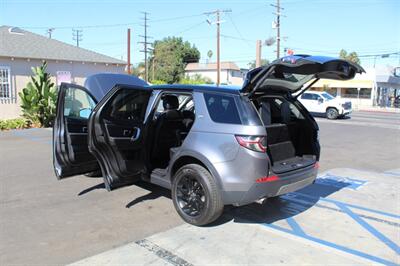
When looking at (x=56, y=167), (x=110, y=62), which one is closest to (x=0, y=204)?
(x=56, y=167)

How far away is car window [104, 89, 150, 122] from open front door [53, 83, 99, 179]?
77 centimetres

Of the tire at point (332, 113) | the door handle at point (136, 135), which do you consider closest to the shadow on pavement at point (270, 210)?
the door handle at point (136, 135)

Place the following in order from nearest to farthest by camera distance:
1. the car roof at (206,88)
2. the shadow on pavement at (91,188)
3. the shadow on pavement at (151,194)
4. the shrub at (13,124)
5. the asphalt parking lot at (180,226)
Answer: the asphalt parking lot at (180,226) < the car roof at (206,88) < the shadow on pavement at (151,194) < the shadow on pavement at (91,188) < the shrub at (13,124)

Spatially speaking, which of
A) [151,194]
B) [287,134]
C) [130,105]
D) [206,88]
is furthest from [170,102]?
[287,134]

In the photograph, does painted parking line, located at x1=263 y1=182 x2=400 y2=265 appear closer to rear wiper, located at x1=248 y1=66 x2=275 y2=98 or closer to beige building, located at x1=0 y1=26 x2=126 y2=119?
rear wiper, located at x1=248 y1=66 x2=275 y2=98

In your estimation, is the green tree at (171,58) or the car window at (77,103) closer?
the car window at (77,103)

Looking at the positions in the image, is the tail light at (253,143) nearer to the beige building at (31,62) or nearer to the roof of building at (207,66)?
the beige building at (31,62)

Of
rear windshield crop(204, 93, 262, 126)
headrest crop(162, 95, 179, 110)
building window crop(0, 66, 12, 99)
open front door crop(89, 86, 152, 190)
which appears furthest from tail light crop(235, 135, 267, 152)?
building window crop(0, 66, 12, 99)

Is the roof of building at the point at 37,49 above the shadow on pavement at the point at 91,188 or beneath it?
above

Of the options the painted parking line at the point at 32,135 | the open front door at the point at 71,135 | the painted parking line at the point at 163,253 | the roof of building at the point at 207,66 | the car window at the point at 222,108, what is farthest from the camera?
the roof of building at the point at 207,66

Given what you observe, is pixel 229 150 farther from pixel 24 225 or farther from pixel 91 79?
pixel 91 79

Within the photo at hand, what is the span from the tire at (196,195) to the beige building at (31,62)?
1052 cm

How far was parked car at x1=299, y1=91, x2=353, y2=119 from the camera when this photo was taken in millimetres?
23062

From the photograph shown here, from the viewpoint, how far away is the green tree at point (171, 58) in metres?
65.2
